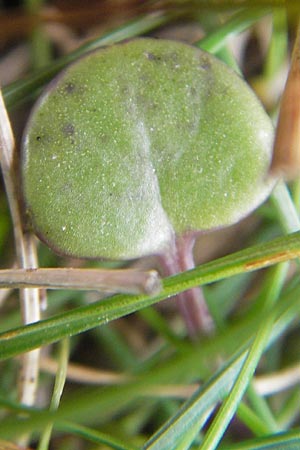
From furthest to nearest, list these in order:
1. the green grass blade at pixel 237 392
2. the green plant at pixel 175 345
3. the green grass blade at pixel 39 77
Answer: the green grass blade at pixel 39 77
the green grass blade at pixel 237 392
the green plant at pixel 175 345

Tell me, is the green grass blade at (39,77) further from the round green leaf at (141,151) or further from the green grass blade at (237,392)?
the green grass blade at (237,392)

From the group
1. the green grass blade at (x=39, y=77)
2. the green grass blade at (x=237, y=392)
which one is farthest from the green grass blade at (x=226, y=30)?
the green grass blade at (x=237, y=392)

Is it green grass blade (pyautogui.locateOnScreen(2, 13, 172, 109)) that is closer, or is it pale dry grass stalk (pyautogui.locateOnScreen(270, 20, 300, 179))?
pale dry grass stalk (pyautogui.locateOnScreen(270, 20, 300, 179))

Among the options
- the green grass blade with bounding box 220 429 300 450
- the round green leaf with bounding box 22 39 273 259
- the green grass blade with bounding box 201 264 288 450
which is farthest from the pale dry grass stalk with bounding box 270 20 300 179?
the green grass blade with bounding box 220 429 300 450

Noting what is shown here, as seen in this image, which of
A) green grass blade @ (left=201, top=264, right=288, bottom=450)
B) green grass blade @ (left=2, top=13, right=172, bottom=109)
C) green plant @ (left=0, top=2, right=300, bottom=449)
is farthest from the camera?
green grass blade @ (left=2, top=13, right=172, bottom=109)

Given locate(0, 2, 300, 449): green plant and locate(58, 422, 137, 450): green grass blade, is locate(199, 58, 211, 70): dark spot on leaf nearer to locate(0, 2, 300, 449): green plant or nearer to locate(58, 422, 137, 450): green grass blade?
locate(0, 2, 300, 449): green plant

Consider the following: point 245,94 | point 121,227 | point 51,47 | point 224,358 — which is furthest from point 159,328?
point 51,47

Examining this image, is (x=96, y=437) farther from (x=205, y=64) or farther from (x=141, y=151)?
(x=205, y=64)

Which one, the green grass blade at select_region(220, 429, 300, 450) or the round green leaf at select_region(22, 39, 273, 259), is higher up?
the round green leaf at select_region(22, 39, 273, 259)
